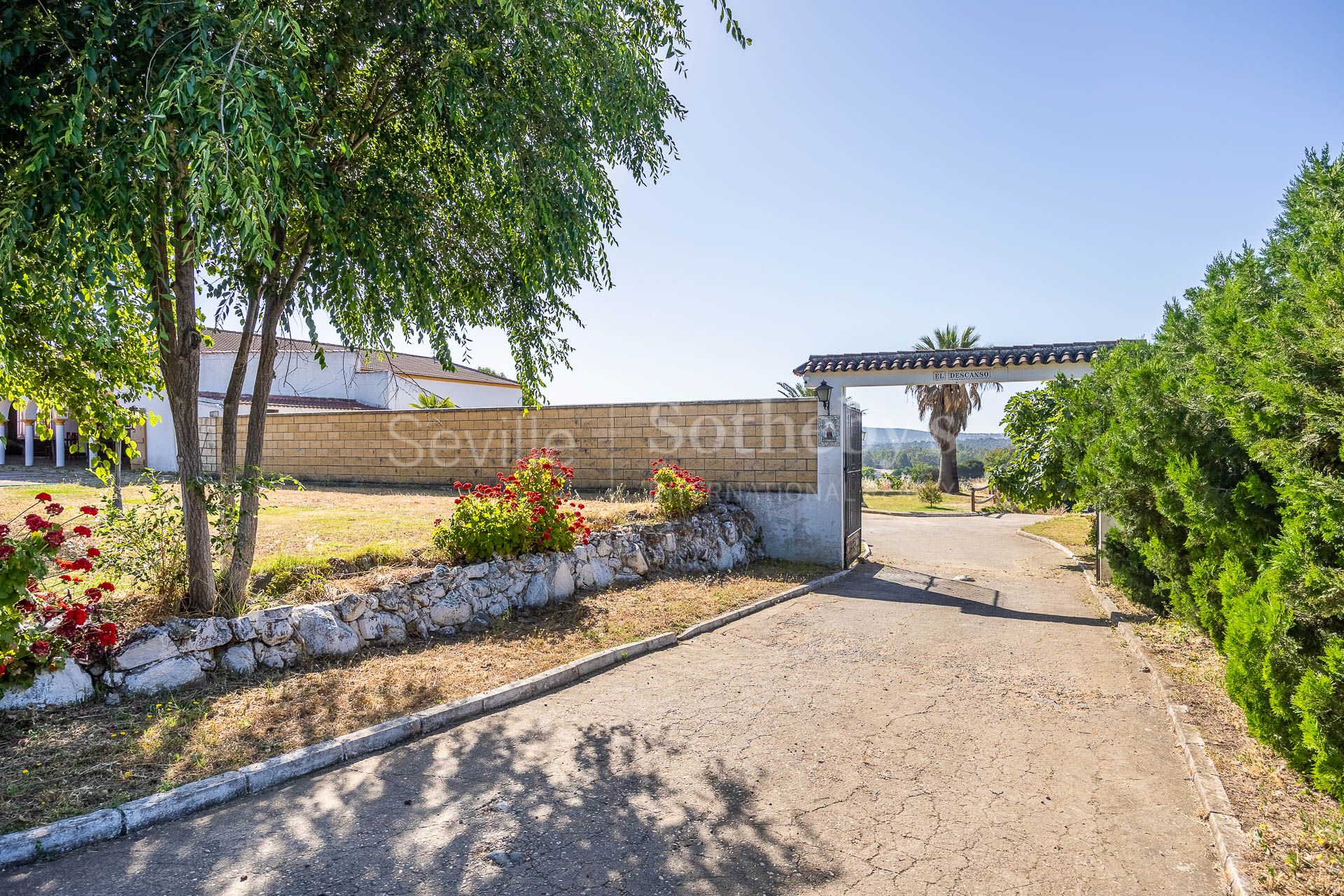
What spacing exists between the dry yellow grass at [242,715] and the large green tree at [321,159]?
46.6 inches

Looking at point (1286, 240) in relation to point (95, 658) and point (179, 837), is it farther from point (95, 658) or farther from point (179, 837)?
point (95, 658)

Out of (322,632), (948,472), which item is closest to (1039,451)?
(322,632)

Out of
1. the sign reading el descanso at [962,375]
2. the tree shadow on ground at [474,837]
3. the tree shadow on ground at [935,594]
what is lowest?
the tree shadow on ground at [935,594]

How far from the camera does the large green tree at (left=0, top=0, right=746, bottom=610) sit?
411 cm

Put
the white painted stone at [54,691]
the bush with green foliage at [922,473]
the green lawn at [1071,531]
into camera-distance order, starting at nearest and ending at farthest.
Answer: the white painted stone at [54,691]
the green lawn at [1071,531]
the bush with green foliage at [922,473]

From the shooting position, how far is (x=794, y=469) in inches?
487

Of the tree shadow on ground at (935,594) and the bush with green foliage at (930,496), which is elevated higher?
the bush with green foliage at (930,496)

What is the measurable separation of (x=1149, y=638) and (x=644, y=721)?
5.66m

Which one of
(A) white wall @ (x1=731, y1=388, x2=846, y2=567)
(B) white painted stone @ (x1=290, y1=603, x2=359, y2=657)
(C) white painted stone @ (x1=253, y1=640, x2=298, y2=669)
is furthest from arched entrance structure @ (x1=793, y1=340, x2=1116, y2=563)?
(C) white painted stone @ (x1=253, y1=640, x2=298, y2=669)

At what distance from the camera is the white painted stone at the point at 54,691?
4.72m

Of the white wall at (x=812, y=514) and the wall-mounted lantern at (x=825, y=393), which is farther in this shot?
the white wall at (x=812, y=514)

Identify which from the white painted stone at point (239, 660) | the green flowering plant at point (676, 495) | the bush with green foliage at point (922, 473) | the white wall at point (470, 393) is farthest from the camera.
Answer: the bush with green foliage at point (922, 473)

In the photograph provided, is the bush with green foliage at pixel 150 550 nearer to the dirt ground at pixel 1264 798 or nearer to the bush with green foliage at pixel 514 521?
the bush with green foliage at pixel 514 521

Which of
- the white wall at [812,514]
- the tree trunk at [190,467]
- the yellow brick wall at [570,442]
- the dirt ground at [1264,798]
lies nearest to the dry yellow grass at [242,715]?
the tree trunk at [190,467]
